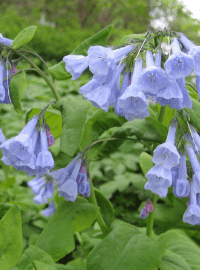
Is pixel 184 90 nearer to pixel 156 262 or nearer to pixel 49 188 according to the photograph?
pixel 156 262

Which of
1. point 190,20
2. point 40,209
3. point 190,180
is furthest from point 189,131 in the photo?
point 190,20

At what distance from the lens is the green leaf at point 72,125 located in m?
1.08

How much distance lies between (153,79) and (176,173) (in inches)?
17.0

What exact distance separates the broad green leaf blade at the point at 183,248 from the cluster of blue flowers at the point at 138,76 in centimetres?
78

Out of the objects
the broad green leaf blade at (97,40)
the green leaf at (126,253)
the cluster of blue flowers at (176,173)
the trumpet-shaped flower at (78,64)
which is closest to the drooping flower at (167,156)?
the cluster of blue flowers at (176,173)

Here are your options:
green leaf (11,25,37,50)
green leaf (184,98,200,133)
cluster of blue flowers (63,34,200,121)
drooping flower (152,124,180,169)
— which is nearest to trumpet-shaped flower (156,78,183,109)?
cluster of blue flowers (63,34,200,121)

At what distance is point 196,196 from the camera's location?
1097 millimetres

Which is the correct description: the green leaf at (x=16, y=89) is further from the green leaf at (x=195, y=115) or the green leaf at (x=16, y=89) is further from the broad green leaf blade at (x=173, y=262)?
the broad green leaf blade at (x=173, y=262)

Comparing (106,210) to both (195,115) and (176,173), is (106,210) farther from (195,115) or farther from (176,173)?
(195,115)

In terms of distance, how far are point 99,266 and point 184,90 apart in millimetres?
800

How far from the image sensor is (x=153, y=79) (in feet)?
2.59

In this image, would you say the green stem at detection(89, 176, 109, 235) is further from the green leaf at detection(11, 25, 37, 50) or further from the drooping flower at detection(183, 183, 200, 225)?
the green leaf at detection(11, 25, 37, 50)

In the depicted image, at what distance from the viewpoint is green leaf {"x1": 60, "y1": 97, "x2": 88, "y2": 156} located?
108 cm

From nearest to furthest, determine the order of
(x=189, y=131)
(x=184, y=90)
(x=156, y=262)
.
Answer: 1. (x=184, y=90)
2. (x=189, y=131)
3. (x=156, y=262)
